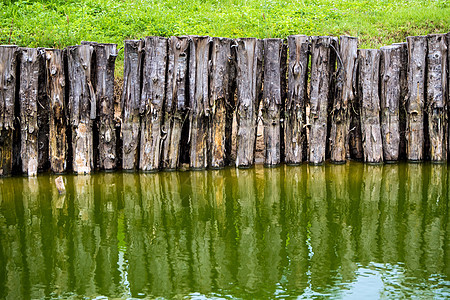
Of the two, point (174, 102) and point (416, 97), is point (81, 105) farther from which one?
point (416, 97)

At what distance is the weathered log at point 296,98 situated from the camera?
356 inches

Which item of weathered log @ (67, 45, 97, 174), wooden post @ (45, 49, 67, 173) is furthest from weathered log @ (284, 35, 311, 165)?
wooden post @ (45, 49, 67, 173)

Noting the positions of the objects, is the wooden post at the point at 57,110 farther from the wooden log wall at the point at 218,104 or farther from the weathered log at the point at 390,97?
the weathered log at the point at 390,97

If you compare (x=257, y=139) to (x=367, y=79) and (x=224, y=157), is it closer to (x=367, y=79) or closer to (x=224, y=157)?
(x=224, y=157)

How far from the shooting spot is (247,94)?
29.7ft

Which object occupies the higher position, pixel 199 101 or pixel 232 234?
pixel 199 101

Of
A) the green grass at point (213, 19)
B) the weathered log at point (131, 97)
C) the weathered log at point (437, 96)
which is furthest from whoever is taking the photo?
the green grass at point (213, 19)

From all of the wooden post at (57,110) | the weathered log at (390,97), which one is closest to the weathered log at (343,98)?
the weathered log at (390,97)

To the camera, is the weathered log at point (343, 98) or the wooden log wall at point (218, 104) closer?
the wooden log wall at point (218, 104)

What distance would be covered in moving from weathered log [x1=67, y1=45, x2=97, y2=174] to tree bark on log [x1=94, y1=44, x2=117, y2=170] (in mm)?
108

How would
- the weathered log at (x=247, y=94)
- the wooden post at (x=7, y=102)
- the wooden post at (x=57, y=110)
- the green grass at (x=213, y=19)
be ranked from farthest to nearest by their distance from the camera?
the green grass at (x=213, y=19) → the weathered log at (x=247, y=94) → the wooden post at (x=57, y=110) → the wooden post at (x=7, y=102)

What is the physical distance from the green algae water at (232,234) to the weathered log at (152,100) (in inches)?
12.5

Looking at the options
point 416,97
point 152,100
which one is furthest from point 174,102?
point 416,97

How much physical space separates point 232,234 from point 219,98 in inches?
120
